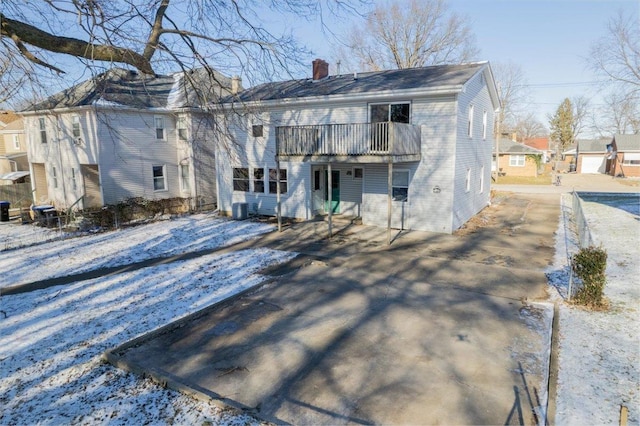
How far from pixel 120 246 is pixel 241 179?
23.0ft

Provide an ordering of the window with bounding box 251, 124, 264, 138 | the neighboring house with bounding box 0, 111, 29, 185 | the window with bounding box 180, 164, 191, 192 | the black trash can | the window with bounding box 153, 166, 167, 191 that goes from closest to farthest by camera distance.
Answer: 1. the window with bounding box 251, 124, 264, 138
2. the black trash can
3. the window with bounding box 153, 166, 167, 191
4. the window with bounding box 180, 164, 191, 192
5. the neighboring house with bounding box 0, 111, 29, 185

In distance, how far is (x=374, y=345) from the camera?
6.62 meters

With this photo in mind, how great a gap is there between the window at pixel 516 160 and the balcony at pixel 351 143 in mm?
35511

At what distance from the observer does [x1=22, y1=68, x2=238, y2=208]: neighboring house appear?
64.8 feet

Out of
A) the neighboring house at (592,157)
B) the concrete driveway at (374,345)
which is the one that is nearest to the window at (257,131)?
the concrete driveway at (374,345)

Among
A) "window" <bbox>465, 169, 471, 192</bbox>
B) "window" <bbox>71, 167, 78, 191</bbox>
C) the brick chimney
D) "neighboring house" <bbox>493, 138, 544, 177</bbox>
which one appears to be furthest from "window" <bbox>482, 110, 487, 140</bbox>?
"neighboring house" <bbox>493, 138, 544, 177</bbox>

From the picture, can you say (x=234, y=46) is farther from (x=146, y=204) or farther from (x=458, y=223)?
(x=146, y=204)

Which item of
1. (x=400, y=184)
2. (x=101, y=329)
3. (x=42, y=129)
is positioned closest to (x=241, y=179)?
(x=400, y=184)

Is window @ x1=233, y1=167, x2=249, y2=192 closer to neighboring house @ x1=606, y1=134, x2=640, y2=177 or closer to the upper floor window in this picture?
the upper floor window

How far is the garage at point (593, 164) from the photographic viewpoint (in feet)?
171

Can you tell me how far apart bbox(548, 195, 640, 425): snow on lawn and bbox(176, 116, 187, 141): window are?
62.6ft

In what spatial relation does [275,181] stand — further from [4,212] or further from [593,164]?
[593,164]

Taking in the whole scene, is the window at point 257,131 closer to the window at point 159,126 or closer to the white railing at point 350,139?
the white railing at point 350,139

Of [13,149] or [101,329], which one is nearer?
[101,329]
